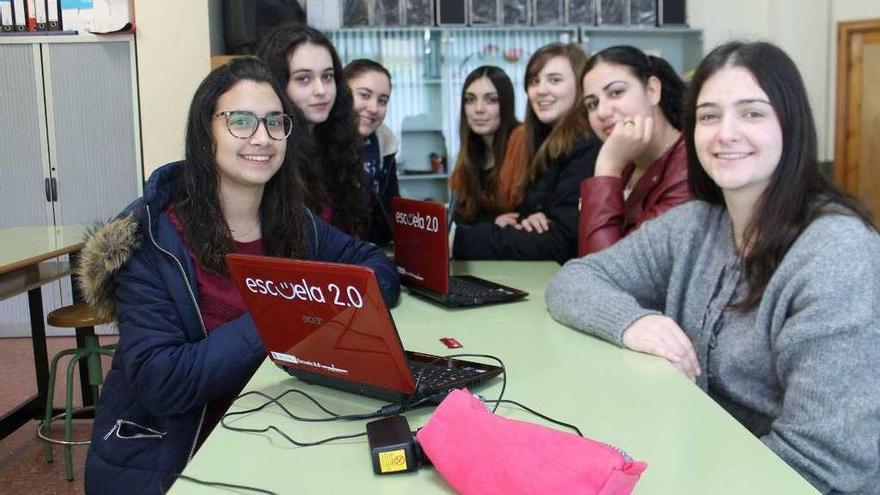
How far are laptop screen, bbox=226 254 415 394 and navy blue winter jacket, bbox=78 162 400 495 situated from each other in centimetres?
18

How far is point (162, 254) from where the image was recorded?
163cm

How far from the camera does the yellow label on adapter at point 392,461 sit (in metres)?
1.04

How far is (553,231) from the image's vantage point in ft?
8.52

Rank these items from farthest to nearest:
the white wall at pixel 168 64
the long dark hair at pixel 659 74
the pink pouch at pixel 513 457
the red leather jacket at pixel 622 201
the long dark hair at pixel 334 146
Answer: the white wall at pixel 168 64 → the long dark hair at pixel 334 146 → the long dark hair at pixel 659 74 → the red leather jacket at pixel 622 201 → the pink pouch at pixel 513 457

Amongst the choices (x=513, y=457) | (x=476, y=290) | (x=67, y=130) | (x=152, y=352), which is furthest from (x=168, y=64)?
(x=513, y=457)

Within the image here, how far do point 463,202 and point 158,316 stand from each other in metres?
1.94

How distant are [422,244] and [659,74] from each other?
3.09ft

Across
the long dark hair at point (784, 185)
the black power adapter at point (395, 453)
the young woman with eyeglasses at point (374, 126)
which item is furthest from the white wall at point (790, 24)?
the black power adapter at point (395, 453)

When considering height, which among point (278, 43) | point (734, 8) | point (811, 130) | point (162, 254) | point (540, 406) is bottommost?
point (540, 406)

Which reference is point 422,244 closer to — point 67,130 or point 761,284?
point 761,284

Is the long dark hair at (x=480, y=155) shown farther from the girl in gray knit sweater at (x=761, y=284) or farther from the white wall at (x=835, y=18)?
the white wall at (x=835, y=18)

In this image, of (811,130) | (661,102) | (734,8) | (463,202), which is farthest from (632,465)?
(734,8)

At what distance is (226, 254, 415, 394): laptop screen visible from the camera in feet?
3.94

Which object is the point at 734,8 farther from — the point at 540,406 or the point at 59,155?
the point at 540,406
